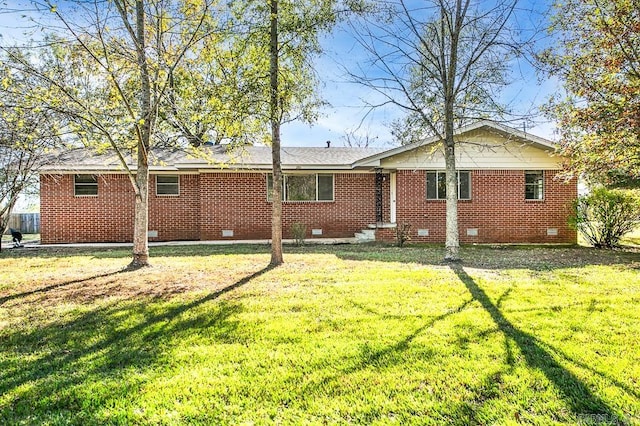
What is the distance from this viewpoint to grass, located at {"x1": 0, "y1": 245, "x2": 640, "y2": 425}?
2.51 m

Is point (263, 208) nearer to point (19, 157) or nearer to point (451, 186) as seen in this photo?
point (451, 186)

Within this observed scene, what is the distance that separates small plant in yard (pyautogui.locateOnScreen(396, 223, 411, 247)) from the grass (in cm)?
543

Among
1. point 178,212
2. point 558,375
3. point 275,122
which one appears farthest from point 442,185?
point 558,375

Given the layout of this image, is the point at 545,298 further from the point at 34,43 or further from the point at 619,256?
the point at 34,43

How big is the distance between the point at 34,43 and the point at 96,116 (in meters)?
1.54

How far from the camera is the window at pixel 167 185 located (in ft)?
45.3

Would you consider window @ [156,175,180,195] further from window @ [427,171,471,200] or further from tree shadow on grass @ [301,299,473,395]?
tree shadow on grass @ [301,299,473,395]

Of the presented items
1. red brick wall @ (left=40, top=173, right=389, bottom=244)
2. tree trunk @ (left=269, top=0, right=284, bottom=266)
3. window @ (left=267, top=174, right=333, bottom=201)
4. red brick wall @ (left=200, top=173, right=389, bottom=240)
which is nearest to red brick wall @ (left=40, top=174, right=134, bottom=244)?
red brick wall @ (left=40, top=173, right=389, bottom=244)

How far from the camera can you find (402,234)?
1228 cm

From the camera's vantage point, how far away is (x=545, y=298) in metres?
5.16

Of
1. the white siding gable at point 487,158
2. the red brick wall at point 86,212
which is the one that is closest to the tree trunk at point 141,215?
the red brick wall at point 86,212

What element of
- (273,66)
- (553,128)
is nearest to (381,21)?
(273,66)

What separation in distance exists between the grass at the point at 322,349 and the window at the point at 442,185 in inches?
272

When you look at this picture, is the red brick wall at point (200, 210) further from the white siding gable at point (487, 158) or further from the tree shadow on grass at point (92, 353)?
the tree shadow on grass at point (92, 353)
